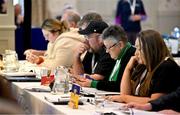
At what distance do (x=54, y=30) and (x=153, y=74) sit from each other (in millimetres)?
2042

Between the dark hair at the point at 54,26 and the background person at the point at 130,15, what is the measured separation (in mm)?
4962

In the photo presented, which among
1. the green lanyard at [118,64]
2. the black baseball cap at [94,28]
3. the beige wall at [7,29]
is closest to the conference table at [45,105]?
the green lanyard at [118,64]

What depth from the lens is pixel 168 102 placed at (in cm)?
268

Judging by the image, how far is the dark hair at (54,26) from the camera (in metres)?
4.64

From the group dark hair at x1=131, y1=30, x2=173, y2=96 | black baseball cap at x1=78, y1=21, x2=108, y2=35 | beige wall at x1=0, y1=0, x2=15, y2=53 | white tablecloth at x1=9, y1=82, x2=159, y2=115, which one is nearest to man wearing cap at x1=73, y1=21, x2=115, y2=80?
black baseball cap at x1=78, y1=21, x2=108, y2=35

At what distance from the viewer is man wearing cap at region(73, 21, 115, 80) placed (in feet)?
12.0

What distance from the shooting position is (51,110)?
269cm

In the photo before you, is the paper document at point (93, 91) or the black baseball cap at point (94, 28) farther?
the black baseball cap at point (94, 28)

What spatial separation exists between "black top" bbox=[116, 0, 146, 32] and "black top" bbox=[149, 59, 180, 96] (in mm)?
6793

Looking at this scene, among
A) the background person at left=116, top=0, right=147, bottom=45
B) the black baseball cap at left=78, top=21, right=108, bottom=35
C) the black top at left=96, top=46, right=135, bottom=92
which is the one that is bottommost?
the background person at left=116, top=0, right=147, bottom=45

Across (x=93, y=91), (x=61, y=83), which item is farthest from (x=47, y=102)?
(x=93, y=91)

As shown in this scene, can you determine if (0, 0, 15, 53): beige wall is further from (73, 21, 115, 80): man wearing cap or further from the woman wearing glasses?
the woman wearing glasses

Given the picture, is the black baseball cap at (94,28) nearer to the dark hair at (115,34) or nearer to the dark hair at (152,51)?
the dark hair at (115,34)

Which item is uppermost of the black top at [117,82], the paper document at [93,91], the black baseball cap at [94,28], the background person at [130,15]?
the black baseball cap at [94,28]
